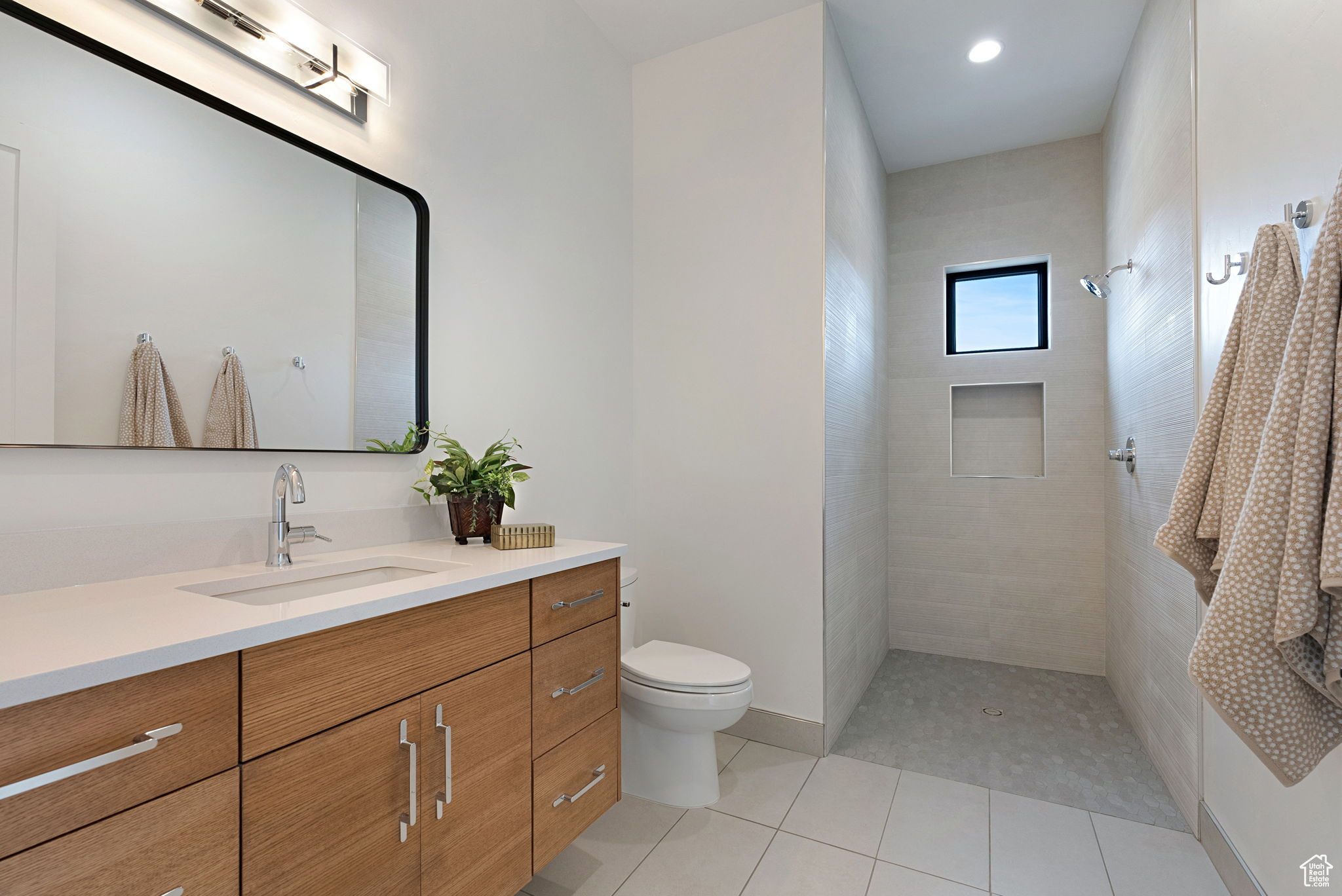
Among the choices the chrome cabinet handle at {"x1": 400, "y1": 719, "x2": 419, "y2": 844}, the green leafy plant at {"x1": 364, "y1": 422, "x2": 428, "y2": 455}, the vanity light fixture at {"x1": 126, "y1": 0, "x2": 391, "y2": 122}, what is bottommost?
the chrome cabinet handle at {"x1": 400, "y1": 719, "x2": 419, "y2": 844}

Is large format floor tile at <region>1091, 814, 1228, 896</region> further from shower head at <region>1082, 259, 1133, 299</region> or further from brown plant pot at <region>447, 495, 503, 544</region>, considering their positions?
shower head at <region>1082, 259, 1133, 299</region>

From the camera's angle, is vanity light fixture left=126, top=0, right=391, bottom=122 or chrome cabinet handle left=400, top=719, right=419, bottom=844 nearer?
chrome cabinet handle left=400, top=719, right=419, bottom=844

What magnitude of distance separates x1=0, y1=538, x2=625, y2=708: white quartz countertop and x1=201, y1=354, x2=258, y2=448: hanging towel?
26 cm

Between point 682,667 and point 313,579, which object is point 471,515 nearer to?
point 313,579

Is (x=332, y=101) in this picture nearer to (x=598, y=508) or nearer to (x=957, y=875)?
(x=598, y=508)

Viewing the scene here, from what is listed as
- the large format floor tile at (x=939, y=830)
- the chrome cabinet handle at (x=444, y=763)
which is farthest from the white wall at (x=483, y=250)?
the large format floor tile at (x=939, y=830)

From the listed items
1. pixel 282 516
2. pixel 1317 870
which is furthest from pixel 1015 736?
pixel 282 516

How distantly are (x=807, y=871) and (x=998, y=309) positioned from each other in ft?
9.88

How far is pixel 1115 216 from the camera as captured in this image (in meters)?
2.91

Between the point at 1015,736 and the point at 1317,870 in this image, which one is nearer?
the point at 1317,870

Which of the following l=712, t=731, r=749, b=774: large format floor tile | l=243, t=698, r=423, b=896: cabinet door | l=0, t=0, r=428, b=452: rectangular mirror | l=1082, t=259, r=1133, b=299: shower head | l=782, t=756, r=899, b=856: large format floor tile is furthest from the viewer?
l=1082, t=259, r=1133, b=299: shower head

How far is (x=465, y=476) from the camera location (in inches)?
67.1

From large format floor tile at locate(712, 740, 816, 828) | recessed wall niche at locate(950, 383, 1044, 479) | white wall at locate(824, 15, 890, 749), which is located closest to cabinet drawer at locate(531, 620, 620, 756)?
large format floor tile at locate(712, 740, 816, 828)

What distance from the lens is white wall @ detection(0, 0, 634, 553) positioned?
1.20 m
